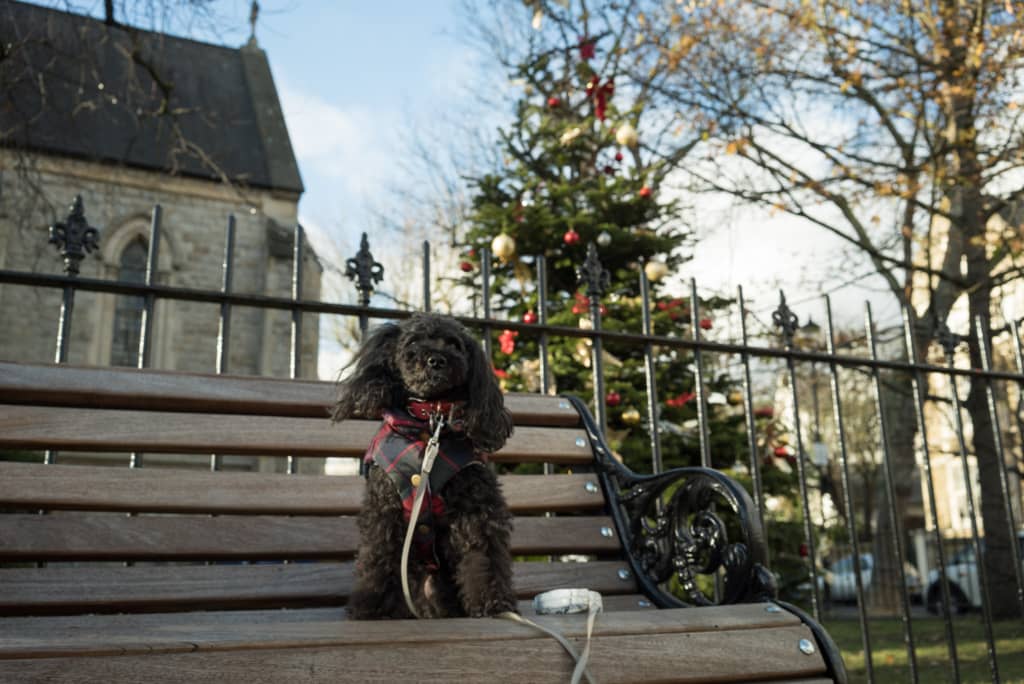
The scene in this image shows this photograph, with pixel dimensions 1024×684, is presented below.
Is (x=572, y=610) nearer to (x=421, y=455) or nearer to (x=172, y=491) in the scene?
(x=421, y=455)

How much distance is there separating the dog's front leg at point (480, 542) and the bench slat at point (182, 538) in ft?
1.62

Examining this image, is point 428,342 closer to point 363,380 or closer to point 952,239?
point 363,380

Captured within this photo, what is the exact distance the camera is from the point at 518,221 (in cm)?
882

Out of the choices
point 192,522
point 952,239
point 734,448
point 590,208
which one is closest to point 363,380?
point 192,522

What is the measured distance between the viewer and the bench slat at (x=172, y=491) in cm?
221

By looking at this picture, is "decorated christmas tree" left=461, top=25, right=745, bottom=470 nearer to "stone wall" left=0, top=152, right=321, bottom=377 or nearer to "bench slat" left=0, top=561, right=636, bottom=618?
"bench slat" left=0, top=561, right=636, bottom=618

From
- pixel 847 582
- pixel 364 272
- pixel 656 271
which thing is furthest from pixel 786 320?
pixel 847 582

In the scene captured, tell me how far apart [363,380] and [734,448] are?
21.3 feet

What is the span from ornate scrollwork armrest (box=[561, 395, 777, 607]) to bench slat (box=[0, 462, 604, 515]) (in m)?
0.96

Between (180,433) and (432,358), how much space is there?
0.91 m

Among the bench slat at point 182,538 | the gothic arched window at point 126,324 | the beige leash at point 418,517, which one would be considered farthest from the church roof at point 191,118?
the beige leash at point 418,517

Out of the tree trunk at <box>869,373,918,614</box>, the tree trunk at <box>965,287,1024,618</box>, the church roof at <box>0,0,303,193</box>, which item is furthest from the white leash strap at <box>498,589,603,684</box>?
the church roof at <box>0,0,303,193</box>

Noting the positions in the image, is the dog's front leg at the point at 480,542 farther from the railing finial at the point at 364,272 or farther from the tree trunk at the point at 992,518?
the tree trunk at the point at 992,518

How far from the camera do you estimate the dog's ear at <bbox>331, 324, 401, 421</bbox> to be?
2189 mm
